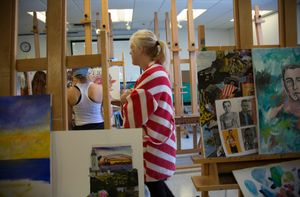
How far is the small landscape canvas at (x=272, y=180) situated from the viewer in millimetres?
1229

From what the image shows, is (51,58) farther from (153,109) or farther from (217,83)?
(217,83)

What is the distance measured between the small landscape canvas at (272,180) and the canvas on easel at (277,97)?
73 mm

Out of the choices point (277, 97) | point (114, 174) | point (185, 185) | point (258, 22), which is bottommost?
point (185, 185)

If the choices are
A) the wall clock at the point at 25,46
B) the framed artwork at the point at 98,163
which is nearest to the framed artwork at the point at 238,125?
the framed artwork at the point at 98,163

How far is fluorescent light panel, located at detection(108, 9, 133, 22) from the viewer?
6.32 meters

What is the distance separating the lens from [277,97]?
1.23m

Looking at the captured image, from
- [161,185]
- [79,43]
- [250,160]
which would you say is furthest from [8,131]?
[79,43]

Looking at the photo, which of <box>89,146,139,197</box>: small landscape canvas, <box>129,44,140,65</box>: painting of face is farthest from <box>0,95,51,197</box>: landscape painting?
<box>129,44,140,65</box>: painting of face

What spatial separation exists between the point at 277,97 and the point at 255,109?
0.10 metres

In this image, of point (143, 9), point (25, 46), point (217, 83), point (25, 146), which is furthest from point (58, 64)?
point (25, 46)

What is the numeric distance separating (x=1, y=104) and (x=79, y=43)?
831 cm

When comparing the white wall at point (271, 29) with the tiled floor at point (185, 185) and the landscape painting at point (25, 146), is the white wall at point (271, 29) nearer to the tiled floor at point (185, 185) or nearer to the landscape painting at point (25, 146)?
the tiled floor at point (185, 185)

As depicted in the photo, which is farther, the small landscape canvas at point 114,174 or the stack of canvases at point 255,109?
the stack of canvases at point 255,109

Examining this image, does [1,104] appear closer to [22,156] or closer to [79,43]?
[22,156]
